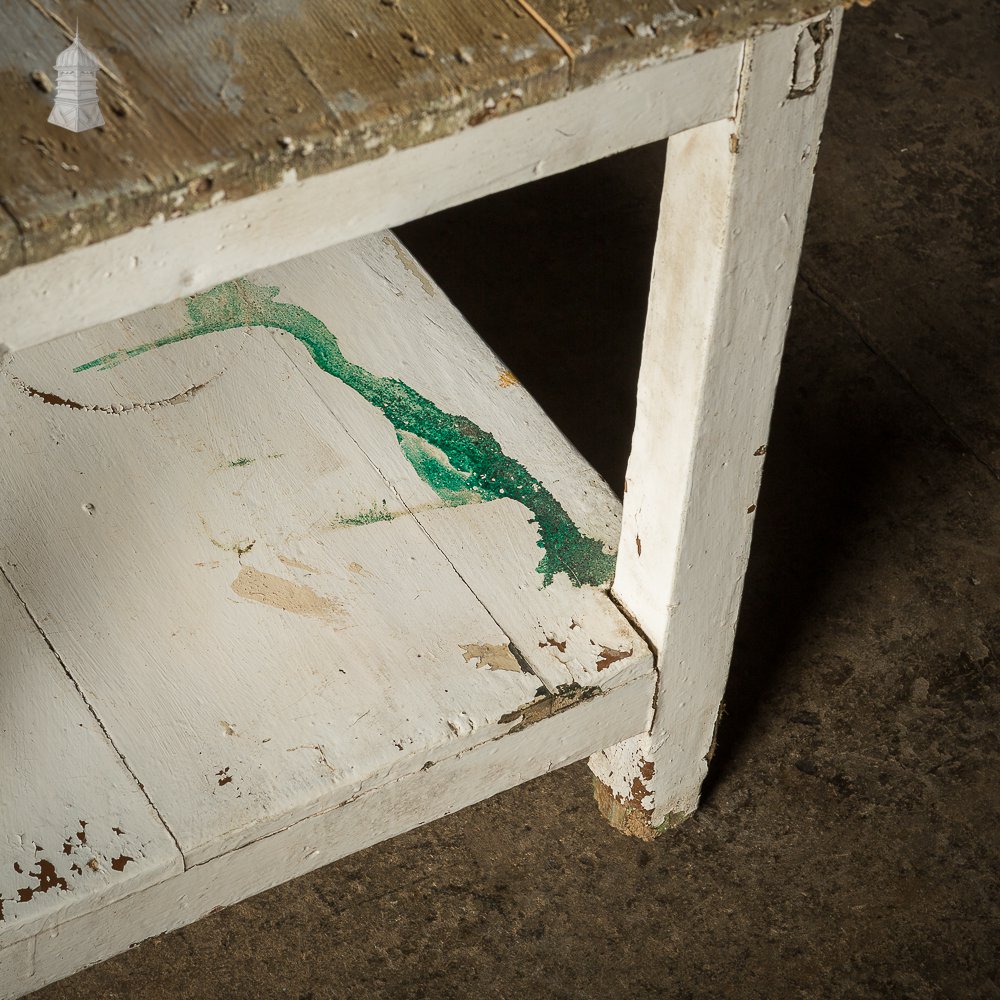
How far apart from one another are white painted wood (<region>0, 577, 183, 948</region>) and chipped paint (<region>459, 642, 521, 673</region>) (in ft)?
0.89

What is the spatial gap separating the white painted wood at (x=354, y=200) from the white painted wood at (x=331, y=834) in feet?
1.61

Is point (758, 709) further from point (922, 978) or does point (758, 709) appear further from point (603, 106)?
point (603, 106)

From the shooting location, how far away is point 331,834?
3.56ft

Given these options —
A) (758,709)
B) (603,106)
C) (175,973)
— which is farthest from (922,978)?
(603,106)

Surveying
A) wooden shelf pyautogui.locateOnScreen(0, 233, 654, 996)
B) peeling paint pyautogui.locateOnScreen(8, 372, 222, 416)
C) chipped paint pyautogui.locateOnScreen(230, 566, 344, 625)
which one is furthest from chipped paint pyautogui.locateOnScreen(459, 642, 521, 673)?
peeling paint pyautogui.locateOnScreen(8, 372, 222, 416)

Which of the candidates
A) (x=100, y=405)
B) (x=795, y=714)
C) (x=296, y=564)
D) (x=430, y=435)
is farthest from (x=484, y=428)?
(x=795, y=714)

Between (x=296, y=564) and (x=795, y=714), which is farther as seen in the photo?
(x=795, y=714)

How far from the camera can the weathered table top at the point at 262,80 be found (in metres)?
0.63

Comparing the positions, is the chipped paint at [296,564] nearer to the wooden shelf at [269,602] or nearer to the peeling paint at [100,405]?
the wooden shelf at [269,602]

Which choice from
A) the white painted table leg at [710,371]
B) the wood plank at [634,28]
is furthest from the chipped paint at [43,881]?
the wood plank at [634,28]

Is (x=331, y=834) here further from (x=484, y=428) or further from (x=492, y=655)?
(x=484, y=428)

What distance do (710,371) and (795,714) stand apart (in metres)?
0.65

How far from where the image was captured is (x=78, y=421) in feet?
4.24

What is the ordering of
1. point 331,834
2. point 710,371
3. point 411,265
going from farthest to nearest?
point 411,265 → point 331,834 → point 710,371
